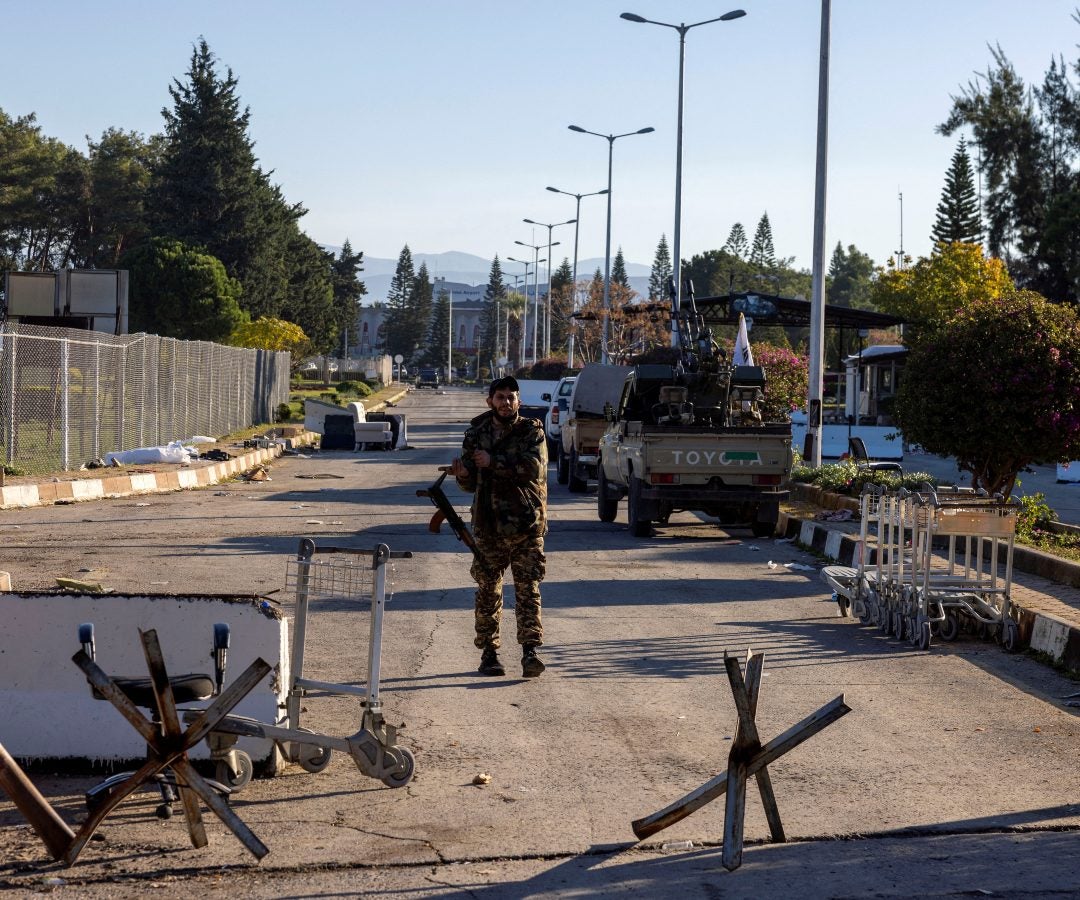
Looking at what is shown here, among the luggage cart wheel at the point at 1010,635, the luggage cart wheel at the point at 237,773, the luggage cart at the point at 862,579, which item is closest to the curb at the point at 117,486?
the luggage cart at the point at 862,579

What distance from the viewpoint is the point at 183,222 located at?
3046 inches

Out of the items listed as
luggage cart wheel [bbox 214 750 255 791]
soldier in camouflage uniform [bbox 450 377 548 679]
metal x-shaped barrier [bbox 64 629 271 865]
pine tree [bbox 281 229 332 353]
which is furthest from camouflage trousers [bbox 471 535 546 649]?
pine tree [bbox 281 229 332 353]

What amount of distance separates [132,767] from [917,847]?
3508 millimetres

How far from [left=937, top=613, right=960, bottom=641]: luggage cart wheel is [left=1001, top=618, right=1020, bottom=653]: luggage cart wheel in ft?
1.37

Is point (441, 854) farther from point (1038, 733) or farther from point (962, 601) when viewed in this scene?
point (962, 601)

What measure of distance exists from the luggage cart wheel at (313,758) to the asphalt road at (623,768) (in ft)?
0.25

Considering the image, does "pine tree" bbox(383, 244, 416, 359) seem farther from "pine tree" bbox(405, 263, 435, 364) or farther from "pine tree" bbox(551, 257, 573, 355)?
"pine tree" bbox(551, 257, 573, 355)

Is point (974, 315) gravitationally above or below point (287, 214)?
below

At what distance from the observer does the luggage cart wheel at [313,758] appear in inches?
265

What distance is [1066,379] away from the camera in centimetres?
1473

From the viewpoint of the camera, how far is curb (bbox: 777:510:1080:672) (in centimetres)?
1002

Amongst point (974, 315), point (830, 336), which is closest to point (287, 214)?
point (830, 336)

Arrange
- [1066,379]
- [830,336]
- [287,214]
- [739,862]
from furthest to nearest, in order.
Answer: [830,336] → [287,214] → [1066,379] → [739,862]

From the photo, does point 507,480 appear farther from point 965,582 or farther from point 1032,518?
point 1032,518
